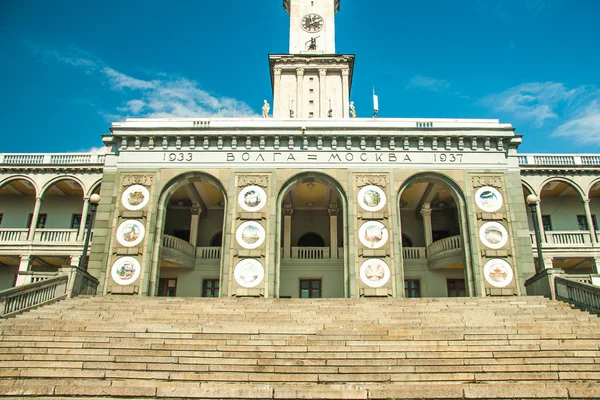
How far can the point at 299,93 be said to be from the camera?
4625 centimetres

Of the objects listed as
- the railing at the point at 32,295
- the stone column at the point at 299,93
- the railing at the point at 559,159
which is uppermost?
the stone column at the point at 299,93

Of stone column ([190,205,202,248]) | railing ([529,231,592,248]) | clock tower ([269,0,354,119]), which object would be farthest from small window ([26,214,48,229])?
railing ([529,231,592,248])

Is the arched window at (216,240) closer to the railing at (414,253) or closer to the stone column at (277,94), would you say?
the railing at (414,253)

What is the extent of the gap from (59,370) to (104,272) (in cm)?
1417

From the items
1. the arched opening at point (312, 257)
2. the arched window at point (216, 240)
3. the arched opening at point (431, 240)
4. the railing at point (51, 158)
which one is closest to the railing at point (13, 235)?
the railing at point (51, 158)

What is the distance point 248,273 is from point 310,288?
21.7 feet

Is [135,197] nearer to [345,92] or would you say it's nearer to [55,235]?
[55,235]

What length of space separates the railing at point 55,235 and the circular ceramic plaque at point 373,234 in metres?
18.7

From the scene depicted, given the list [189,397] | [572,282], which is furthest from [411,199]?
[189,397]

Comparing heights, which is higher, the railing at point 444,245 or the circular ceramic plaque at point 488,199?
the circular ceramic plaque at point 488,199

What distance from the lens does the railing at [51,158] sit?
114 feet

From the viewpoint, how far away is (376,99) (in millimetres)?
37906

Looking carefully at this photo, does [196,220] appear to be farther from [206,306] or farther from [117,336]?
[117,336]

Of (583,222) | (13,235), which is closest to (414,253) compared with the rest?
(583,222)
